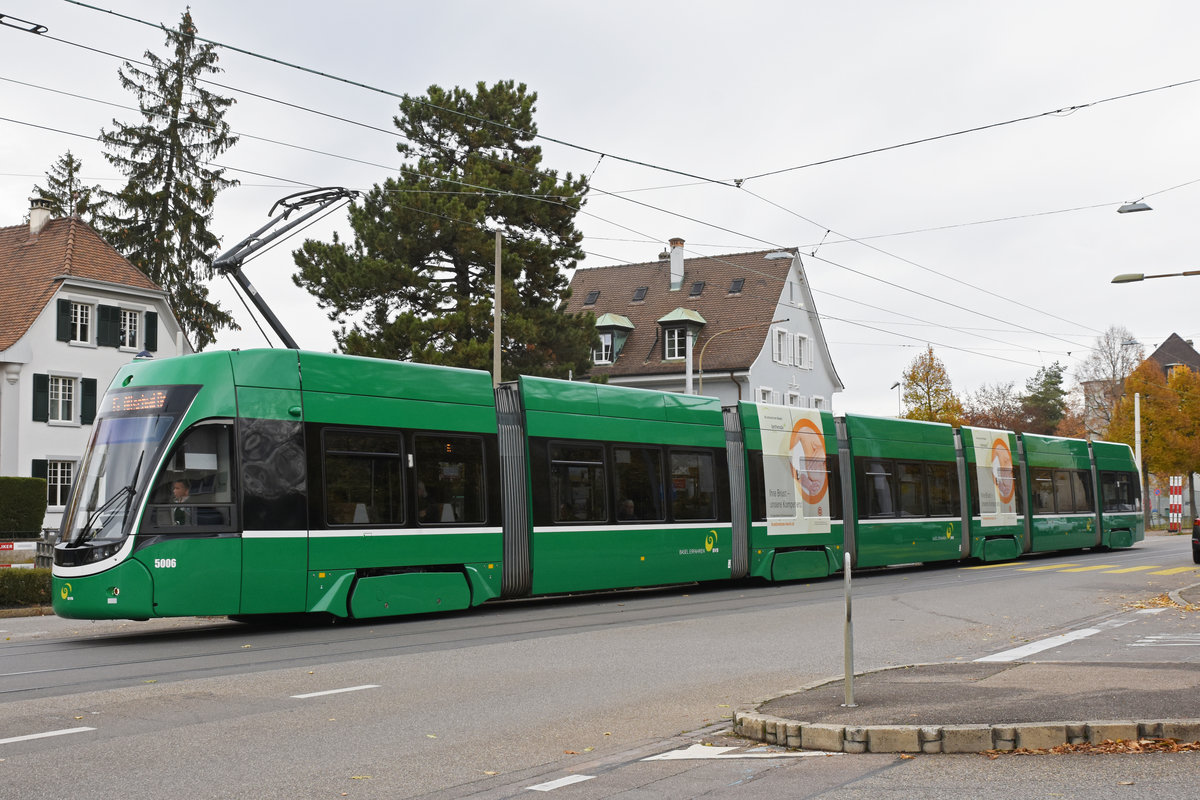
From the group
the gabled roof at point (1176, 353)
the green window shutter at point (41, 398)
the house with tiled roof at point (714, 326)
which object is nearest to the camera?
the green window shutter at point (41, 398)

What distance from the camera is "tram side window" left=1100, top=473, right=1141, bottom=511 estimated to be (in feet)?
123

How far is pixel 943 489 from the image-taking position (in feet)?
94.8

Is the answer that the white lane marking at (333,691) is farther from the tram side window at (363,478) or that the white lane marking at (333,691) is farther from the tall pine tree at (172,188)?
the tall pine tree at (172,188)

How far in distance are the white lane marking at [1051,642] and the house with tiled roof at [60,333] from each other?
35939 mm

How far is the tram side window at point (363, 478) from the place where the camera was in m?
15.2

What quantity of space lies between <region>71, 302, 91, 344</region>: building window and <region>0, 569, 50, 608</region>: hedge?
27903mm

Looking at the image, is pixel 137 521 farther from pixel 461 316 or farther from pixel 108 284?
pixel 108 284

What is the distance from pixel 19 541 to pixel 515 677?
31.8m

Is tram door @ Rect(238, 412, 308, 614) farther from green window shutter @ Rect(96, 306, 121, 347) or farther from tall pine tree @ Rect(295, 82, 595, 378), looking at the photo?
green window shutter @ Rect(96, 306, 121, 347)

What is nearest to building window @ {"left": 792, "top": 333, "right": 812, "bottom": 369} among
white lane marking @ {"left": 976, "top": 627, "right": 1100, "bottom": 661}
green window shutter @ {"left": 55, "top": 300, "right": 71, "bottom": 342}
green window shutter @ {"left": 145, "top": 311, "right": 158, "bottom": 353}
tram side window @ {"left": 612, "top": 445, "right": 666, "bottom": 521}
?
green window shutter @ {"left": 145, "top": 311, "right": 158, "bottom": 353}

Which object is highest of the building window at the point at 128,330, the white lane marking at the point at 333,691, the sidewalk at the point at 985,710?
the building window at the point at 128,330

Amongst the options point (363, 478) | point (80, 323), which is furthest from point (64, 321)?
point (363, 478)

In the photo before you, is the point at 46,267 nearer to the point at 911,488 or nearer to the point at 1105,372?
the point at 911,488

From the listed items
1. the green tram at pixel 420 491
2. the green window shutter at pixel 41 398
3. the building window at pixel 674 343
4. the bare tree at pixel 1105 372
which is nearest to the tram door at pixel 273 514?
the green tram at pixel 420 491
